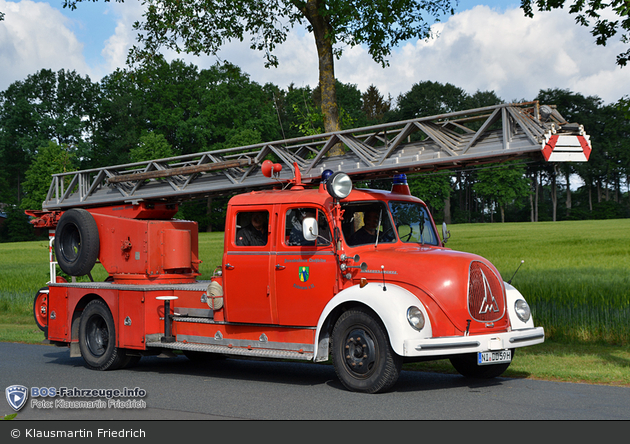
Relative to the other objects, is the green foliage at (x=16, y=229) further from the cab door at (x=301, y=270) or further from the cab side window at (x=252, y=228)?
the cab door at (x=301, y=270)

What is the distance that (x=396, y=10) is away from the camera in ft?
54.4

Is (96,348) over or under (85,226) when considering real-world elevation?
under

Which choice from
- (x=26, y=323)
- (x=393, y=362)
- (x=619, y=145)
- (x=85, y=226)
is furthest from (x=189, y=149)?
(x=393, y=362)

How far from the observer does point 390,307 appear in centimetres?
807

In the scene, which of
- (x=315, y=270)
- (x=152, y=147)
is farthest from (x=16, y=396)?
(x=152, y=147)

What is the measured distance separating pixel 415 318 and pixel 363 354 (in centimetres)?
81

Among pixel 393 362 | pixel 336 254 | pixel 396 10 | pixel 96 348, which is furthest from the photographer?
pixel 396 10

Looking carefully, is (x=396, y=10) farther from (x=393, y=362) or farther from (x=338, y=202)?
(x=393, y=362)

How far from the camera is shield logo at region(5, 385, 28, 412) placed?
7.91 meters

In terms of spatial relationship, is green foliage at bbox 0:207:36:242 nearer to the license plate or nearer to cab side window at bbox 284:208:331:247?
cab side window at bbox 284:208:331:247

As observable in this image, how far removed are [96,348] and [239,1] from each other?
Result: 35.6 ft

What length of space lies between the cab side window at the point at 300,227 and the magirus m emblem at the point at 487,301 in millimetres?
2033

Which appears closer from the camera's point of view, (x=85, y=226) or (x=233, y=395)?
(x=233, y=395)

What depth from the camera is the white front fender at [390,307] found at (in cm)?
793
